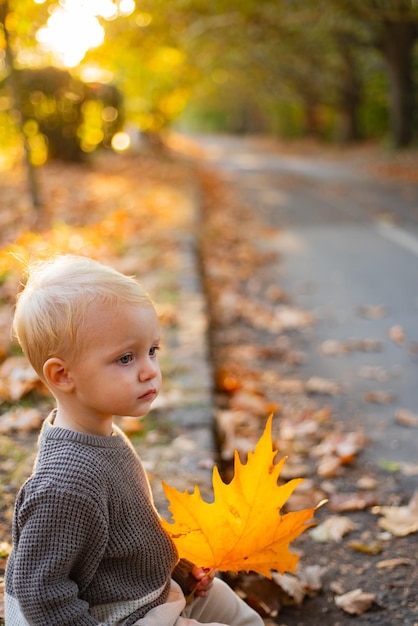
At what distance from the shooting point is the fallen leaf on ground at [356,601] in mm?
2277

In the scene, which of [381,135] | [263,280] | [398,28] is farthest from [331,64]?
[263,280]

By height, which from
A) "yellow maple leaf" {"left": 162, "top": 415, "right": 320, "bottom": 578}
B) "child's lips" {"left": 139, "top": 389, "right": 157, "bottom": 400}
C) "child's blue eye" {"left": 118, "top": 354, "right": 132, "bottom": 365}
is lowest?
"yellow maple leaf" {"left": 162, "top": 415, "right": 320, "bottom": 578}

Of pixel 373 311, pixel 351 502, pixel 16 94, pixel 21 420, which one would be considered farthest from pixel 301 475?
pixel 16 94

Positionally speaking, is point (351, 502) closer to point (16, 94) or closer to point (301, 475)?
point (301, 475)

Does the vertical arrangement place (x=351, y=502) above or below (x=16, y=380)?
below

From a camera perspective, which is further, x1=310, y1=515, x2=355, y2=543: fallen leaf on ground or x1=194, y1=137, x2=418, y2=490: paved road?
x1=194, y1=137, x2=418, y2=490: paved road

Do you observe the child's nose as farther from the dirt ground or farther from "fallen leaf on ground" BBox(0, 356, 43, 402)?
"fallen leaf on ground" BBox(0, 356, 43, 402)

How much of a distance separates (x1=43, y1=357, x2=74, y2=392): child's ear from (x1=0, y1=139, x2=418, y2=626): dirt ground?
0.83 metres

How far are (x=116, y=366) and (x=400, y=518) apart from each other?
1.63 m

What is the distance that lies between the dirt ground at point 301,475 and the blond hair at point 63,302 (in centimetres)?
91

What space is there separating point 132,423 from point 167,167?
48.3 feet

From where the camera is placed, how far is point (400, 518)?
2781mm

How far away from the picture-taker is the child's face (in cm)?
162

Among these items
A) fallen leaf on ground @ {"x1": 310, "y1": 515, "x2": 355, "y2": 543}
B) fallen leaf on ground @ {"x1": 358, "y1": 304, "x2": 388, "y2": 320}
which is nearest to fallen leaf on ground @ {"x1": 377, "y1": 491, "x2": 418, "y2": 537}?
fallen leaf on ground @ {"x1": 310, "y1": 515, "x2": 355, "y2": 543}
